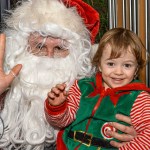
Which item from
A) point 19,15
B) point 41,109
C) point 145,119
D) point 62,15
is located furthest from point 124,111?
point 19,15

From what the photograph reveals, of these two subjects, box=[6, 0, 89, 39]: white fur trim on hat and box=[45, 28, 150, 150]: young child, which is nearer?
box=[45, 28, 150, 150]: young child

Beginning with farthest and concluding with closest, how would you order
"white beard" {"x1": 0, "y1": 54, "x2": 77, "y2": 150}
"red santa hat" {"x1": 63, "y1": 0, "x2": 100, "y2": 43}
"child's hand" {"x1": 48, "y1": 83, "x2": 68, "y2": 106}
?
"red santa hat" {"x1": 63, "y1": 0, "x2": 100, "y2": 43}, "white beard" {"x1": 0, "y1": 54, "x2": 77, "y2": 150}, "child's hand" {"x1": 48, "y1": 83, "x2": 68, "y2": 106}

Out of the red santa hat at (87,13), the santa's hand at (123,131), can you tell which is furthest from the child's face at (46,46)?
the santa's hand at (123,131)

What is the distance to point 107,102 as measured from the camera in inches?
58.9

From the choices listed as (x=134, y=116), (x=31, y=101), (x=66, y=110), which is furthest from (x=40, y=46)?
(x=134, y=116)

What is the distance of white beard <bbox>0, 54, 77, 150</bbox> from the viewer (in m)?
1.64

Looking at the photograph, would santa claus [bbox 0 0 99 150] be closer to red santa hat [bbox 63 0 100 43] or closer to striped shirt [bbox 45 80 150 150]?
red santa hat [bbox 63 0 100 43]

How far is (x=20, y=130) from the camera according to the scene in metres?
1.67

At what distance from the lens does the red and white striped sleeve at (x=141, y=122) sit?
1.40m

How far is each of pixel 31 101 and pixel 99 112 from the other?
1.18 feet

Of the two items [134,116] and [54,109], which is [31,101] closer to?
[54,109]

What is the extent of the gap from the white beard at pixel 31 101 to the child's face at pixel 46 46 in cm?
3

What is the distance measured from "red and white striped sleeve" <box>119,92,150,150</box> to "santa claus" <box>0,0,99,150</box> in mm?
371

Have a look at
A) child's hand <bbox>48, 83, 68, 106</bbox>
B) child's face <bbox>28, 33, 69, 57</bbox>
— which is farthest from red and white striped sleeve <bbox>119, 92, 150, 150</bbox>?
child's face <bbox>28, 33, 69, 57</bbox>
